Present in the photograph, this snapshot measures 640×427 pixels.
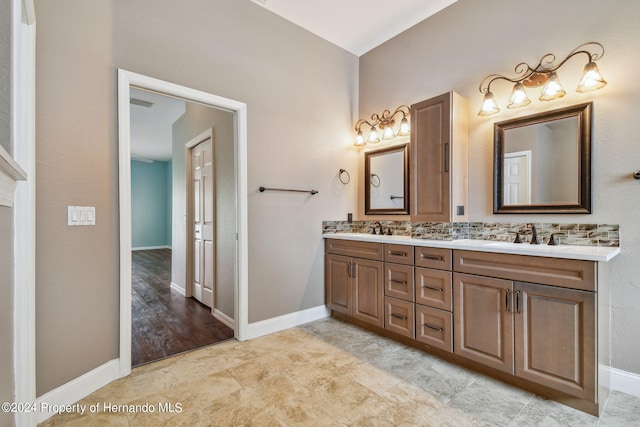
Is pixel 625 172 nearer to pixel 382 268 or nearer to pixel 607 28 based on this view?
pixel 607 28

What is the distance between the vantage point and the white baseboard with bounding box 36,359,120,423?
5.16 ft

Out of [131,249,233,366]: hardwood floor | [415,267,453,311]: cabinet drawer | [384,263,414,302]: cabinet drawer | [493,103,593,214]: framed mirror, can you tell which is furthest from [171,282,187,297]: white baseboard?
[493,103,593,214]: framed mirror

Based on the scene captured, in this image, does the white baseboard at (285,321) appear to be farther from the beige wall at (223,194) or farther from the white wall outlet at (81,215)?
the white wall outlet at (81,215)

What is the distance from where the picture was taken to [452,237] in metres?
2.38

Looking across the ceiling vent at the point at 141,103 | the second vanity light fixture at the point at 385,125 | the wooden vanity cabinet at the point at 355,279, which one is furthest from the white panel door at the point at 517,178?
the ceiling vent at the point at 141,103

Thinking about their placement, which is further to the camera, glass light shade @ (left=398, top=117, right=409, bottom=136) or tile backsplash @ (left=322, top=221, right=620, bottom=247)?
glass light shade @ (left=398, top=117, right=409, bottom=136)

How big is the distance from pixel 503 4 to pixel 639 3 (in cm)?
83

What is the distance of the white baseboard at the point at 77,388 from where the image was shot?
1574 millimetres

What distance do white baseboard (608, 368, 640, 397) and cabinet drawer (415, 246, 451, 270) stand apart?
1.16 m

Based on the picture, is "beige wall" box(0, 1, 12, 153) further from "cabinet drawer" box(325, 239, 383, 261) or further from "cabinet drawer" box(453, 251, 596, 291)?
"cabinet drawer" box(453, 251, 596, 291)

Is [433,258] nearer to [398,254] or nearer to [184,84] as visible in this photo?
[398,254]

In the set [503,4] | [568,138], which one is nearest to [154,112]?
[503,4]

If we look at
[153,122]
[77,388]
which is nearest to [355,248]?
[77,388]

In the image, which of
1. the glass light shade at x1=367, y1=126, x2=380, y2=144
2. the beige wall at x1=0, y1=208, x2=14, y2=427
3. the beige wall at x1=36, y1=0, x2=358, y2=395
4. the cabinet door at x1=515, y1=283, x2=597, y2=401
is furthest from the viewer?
the glass light shade at x1=367, y1=126, x2=380, y2=144
